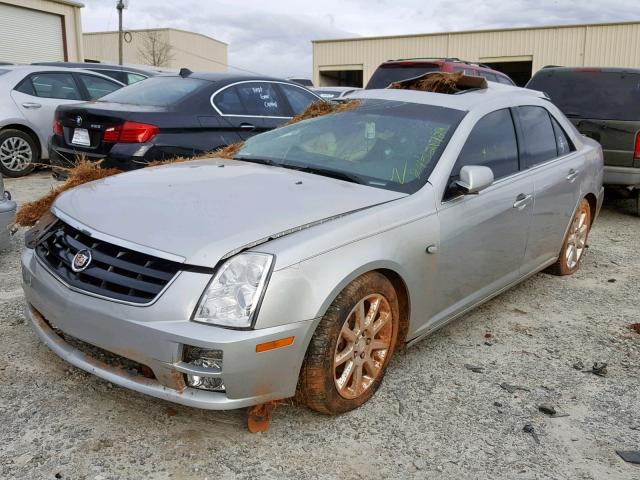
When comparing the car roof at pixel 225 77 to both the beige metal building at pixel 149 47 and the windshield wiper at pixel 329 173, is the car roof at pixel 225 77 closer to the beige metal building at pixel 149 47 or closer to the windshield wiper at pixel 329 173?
the windshield wiper at pixel 329 173

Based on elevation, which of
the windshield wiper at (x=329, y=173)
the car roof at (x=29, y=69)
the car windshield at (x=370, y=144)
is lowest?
the windshield wiper at (x=329, y=173)

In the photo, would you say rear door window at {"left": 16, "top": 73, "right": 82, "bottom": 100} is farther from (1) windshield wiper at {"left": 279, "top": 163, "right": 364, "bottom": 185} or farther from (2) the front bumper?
(2) the front bumper

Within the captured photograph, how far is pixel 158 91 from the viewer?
21.2 feet

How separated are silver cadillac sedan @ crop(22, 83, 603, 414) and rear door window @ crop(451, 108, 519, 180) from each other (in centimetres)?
2

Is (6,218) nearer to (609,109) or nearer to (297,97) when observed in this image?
(297,97)

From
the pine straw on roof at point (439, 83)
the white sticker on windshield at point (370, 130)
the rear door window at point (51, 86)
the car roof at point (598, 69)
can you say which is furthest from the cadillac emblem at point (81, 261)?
the car roof at point (598, 69)

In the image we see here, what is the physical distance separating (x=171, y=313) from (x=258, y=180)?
111cm

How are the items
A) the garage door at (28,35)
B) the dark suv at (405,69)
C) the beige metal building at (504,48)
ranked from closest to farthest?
the dark suv at (405,69) < the garage door at (28,35) < the beige metal building at (504,48)

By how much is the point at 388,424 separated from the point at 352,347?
1.33 ft

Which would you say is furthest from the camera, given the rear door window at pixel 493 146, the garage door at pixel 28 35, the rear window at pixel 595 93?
the garage door at pixel 28 35

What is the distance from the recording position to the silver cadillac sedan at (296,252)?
8.10 feet

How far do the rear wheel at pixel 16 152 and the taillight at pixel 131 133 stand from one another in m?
3.00

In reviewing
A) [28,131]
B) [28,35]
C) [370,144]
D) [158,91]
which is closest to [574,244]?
[370,144]

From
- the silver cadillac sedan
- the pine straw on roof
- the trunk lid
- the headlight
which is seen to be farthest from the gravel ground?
the trunk lid
